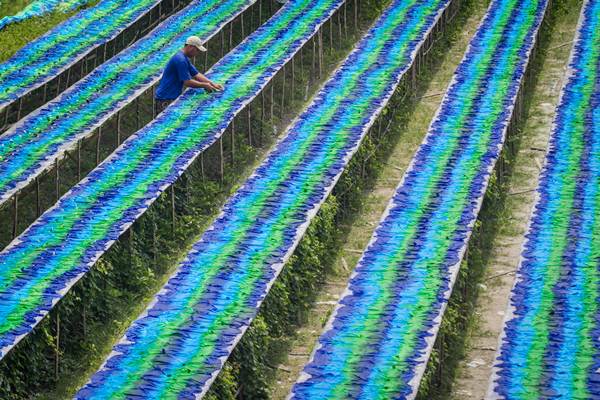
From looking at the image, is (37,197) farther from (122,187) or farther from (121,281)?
(121,281)

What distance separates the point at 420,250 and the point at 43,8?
48.4ft

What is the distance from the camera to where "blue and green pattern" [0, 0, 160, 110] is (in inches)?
860

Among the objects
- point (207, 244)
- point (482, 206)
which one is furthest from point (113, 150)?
point (482, 206)

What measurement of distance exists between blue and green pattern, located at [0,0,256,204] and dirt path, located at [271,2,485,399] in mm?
4617

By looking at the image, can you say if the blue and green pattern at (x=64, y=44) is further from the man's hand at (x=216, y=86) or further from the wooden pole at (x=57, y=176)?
the man's hand at (x=216, y=86)

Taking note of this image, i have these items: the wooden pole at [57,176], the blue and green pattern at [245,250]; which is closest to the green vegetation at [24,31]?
the wooden pole at [57,176]

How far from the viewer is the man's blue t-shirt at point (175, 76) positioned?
20.5m

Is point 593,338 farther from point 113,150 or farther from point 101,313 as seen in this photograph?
point 113,150

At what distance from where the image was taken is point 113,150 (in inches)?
813

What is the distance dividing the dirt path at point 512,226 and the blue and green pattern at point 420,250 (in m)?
0.87

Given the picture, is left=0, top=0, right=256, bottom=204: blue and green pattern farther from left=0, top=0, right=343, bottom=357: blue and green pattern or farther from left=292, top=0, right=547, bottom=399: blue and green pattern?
left=292, top=0, right=547, bottom=399: blue and green pattern

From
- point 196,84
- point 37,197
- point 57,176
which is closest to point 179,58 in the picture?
point 196,84

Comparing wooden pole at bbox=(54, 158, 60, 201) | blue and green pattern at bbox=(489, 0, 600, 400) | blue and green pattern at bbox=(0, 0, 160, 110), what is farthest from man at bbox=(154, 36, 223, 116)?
blue and green pattern at bbox=(489, 0, 600, 400)

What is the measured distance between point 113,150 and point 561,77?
9.66m
